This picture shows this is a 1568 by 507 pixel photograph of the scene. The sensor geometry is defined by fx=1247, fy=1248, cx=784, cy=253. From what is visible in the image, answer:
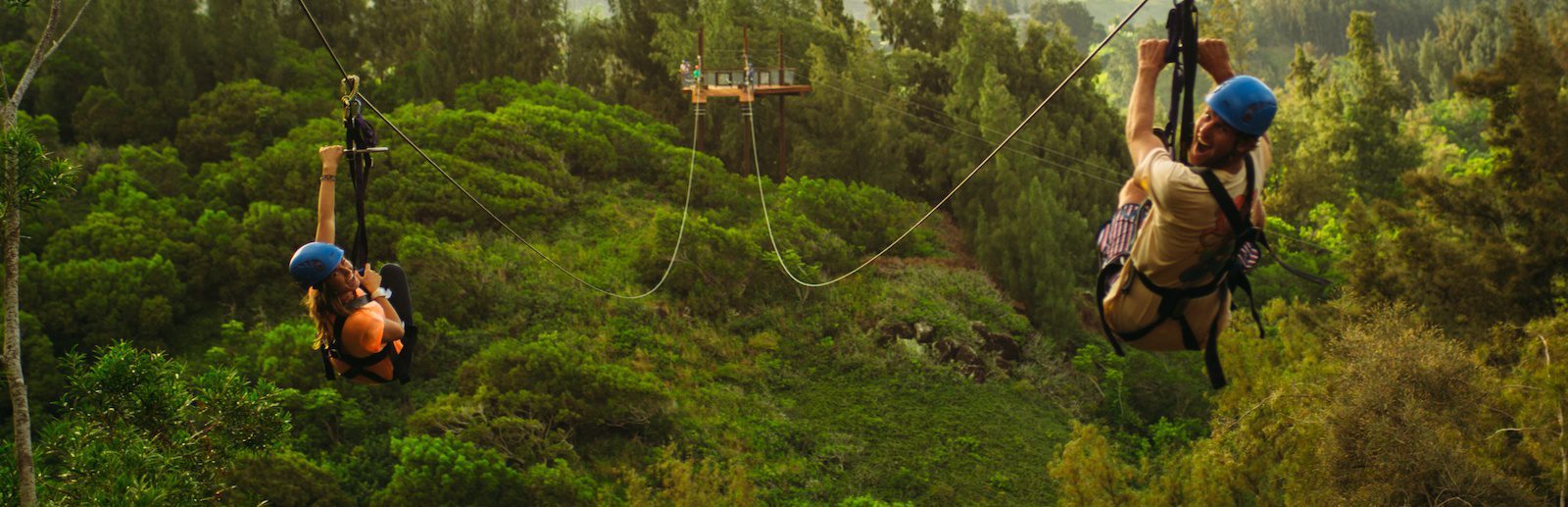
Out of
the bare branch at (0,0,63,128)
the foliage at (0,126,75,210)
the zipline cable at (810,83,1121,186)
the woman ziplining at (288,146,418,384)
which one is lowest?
the zipline cable at (810,83,1121,186)

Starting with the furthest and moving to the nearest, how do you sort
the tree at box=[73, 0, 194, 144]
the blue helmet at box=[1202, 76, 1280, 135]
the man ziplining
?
the tree at box=[73, 0, 194, 144] → the man ziplining → the blue helmet at box=[1202, 76, 1280, 135]

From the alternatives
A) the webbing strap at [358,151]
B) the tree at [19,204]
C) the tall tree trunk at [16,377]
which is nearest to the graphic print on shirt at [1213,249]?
the webbing strap at [358,151]

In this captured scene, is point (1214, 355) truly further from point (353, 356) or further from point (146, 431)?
point (146, 431)

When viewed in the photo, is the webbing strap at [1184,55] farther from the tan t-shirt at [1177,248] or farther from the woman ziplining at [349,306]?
the woman ziplining at [349,306]

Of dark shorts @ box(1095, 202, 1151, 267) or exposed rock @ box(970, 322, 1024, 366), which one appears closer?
dark shorts @ box(1095, 202, 1151, 267)

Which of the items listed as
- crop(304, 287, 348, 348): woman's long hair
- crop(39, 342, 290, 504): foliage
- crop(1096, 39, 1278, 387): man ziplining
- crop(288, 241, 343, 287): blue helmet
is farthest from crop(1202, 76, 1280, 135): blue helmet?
crop(39, 342, 290, 504): foliage

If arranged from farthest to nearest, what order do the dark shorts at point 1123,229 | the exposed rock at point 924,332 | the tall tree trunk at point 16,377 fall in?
1. the exposed rock at point 924,332
2. the tall tree trunk at point 16,377
3. the dark shorts at point 1123,229

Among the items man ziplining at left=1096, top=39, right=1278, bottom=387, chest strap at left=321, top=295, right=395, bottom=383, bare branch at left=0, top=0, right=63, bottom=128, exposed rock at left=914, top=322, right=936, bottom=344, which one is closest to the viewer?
man ziplining at left=1096, top=39, right=1278, bottom=387

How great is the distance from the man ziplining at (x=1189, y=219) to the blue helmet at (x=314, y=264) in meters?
3.21

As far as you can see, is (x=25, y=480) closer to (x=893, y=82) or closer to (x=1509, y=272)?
(x=1509, y=272)

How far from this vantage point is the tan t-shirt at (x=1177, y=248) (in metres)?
3.88

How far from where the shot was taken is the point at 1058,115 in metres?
29.3

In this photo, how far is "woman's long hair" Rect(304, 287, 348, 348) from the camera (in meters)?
5.57

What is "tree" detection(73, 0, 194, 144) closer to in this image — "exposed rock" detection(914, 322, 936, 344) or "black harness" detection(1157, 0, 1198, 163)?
"exposed rock" detection(914, 322, 936, 344)
